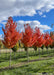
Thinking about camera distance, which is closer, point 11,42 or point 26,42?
point 11,42

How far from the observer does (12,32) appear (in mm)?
15141

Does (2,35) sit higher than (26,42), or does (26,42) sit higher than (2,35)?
(2,35)

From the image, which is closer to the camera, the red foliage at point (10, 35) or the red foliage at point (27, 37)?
the red foliage at point (10, 35)

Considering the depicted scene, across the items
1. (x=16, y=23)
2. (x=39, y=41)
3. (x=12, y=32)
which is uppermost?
(x=16, y=23)

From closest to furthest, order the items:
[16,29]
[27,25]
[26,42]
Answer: [16,29], [26,42], [27,25]

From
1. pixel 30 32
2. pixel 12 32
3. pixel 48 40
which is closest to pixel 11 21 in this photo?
pixel 12 32

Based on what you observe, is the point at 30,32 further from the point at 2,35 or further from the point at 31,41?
the point at 2,35

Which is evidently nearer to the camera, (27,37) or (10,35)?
(10,35)

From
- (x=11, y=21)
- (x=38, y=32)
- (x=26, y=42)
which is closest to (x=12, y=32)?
(x=11, y=21)

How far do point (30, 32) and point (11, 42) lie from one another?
5.13 metres

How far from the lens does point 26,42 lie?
18531 mm

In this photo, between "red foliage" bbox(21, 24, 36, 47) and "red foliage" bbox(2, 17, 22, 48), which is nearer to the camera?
"red foliage" bbox(2, 17, 22, 48)

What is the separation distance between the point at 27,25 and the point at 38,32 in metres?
5.36

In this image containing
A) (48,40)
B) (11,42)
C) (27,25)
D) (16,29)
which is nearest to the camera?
(11,42)
